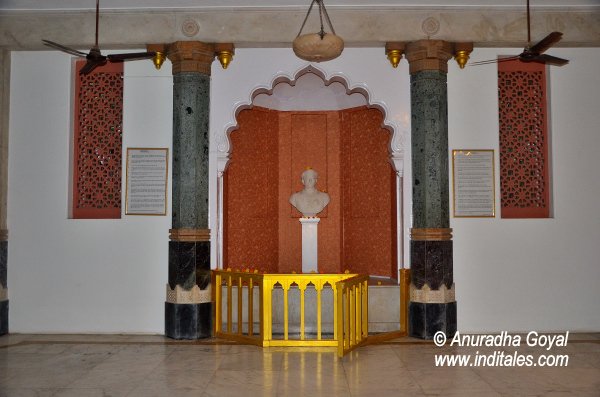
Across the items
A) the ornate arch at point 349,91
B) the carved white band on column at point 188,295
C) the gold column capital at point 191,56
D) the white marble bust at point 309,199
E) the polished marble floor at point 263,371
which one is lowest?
the polished marble floor at point 263,371

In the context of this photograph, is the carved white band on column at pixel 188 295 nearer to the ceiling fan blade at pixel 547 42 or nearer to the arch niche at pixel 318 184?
the arch niche at pixel 318 184

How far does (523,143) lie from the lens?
6.43 metres

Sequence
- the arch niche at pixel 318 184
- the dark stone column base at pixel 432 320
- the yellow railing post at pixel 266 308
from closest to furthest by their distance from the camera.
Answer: the yellow railing post at pixel 266 308 < the dark stone column base at pixel 432 320 < the arch niche at pixel 318 184

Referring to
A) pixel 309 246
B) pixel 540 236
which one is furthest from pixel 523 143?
pixel 309 246

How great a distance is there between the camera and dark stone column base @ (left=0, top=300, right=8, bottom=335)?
20.4 feet

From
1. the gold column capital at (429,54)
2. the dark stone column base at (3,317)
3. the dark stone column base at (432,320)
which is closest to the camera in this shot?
the dark stone column base at (432,320)

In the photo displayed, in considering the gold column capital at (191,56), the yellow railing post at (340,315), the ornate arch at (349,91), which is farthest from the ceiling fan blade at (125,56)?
the yellow railing post at (340,315)

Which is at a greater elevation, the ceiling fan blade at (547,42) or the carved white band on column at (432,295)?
the ceiling fan blade at (547,42)

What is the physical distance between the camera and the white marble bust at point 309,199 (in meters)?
7.32

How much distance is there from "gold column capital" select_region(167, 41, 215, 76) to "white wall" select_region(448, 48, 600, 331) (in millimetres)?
2713

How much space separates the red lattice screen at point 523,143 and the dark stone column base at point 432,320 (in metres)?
1.32

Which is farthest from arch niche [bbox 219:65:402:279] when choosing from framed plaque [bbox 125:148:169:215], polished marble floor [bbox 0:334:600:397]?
polished marble floor [bbox 0:334:600:397]

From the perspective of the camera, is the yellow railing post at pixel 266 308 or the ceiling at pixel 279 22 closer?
the yellow railing post at pixel 266 308

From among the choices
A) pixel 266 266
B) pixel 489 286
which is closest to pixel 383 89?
pixel 489 286
